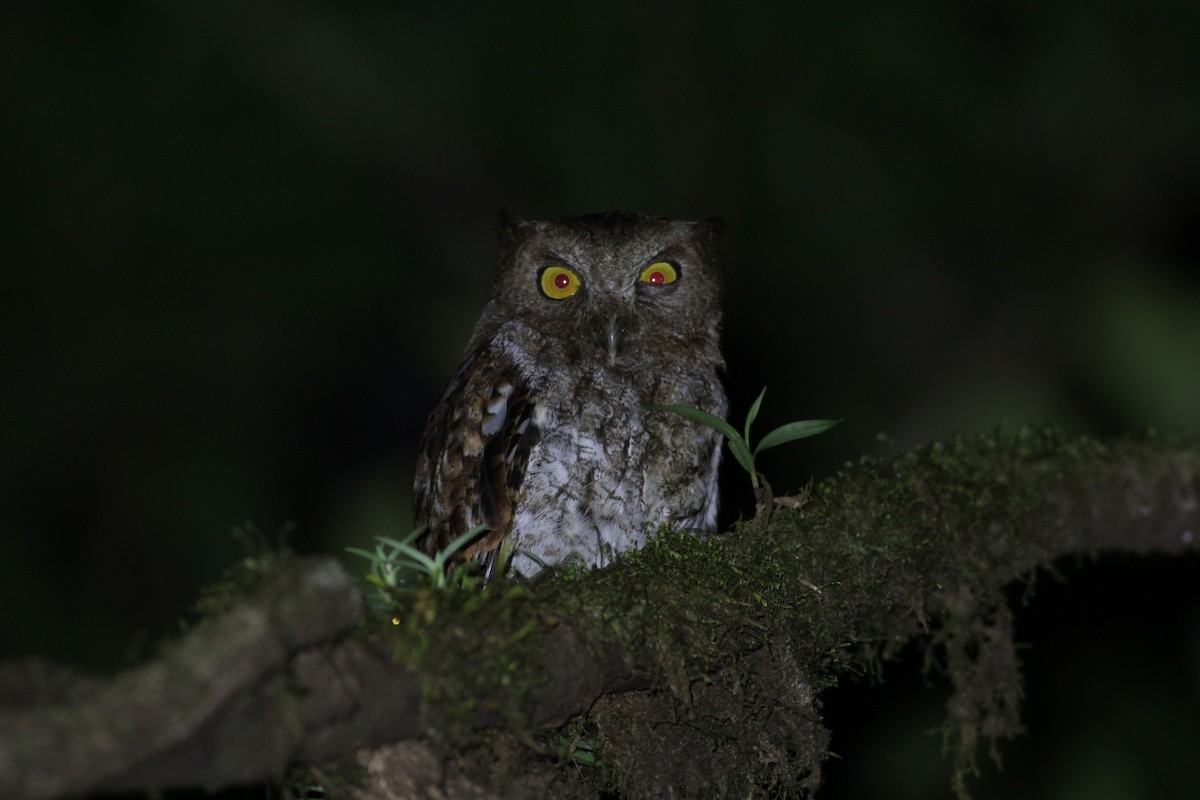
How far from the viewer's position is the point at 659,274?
2982mm

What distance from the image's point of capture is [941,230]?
5621mm

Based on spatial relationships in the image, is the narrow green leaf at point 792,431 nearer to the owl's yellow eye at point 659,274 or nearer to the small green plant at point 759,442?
the small green plant at point 759,442

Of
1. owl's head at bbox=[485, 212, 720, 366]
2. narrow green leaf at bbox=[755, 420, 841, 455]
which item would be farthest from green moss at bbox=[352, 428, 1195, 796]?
owl's head at bbox=[485, 212, 720, 366]

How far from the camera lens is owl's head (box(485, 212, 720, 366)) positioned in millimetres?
2811

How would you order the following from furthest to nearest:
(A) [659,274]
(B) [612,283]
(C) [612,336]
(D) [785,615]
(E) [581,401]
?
(A) [659,274], (B) [612,283], (C) [612,336], (E) [581,401], (D) [785,615]

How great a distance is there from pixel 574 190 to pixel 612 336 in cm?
271

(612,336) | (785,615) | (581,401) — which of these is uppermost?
(612,336)

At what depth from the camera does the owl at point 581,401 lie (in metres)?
2.45

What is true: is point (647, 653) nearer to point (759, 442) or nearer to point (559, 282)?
point (759, 442)

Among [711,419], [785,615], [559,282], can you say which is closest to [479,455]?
[559,282]

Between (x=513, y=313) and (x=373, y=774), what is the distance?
5.93 feet

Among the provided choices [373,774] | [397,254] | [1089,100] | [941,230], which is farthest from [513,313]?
[1089,100]

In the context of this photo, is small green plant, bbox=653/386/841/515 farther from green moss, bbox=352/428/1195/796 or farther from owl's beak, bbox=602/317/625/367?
owl's beak, bbox=602/317/625/367

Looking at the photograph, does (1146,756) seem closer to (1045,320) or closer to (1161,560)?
(1161,560)
